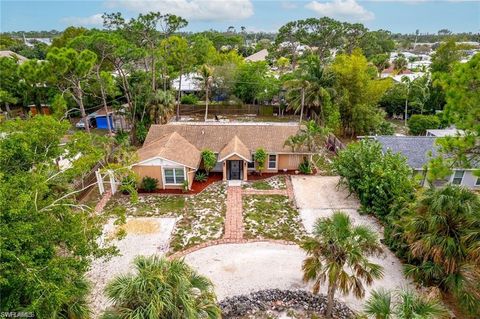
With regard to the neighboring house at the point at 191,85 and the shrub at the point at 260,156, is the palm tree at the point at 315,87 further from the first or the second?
the neighboring house at the point at 191,85

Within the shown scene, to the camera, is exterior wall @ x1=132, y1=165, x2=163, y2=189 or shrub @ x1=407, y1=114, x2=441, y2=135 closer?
exterior wall @ x1=132, y1=165, x2=163, y2=189

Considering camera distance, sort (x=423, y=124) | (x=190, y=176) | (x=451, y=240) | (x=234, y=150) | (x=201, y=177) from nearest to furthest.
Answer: (x=451, y=240)
(x=190, y=176)
(x=234, y=150)
(x=201, y=177)
(x=423, y=124)

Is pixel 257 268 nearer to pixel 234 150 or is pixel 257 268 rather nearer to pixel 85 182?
pixel 234 150

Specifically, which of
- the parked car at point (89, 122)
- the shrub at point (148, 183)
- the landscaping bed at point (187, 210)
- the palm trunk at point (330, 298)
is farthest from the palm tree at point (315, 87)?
the parked car at point (89, 122)

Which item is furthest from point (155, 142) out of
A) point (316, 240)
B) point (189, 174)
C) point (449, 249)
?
point (449, 249)

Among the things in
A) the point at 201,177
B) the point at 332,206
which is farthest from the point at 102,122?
the point at 332,206

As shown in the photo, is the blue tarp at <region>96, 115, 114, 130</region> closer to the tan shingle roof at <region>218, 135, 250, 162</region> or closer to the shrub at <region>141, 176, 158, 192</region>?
the shrub at <region>141, 176, 158, 192</region>

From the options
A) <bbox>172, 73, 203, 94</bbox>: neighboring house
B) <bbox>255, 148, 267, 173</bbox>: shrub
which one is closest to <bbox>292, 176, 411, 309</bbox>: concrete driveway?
<bbox>255, 148, 267, 173</bbox>: shrub
